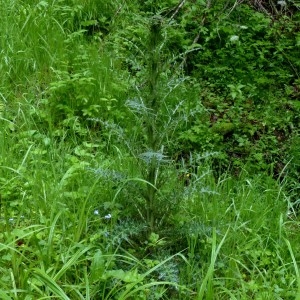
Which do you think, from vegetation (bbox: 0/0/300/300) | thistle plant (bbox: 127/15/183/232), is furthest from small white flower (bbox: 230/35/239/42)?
thistle plant (bbox: 127/15/183/232)

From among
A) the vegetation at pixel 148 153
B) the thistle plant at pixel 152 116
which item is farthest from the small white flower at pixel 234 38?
the thistle plant at pixel 152 116

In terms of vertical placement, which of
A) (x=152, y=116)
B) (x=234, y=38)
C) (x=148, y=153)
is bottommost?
(x=234, y=38)

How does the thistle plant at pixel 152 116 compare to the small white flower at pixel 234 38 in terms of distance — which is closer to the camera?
the thistle plant at pixel 152 116

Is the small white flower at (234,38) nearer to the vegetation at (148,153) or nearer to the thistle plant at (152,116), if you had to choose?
the vegetation at (148,153)

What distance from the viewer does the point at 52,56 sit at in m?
4.09

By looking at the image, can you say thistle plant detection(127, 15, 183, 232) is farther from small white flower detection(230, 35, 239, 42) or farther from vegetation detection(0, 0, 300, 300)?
small white flower detection(230, 35, 239, 42)

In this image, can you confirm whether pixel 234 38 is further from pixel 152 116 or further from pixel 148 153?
pixel 148 153

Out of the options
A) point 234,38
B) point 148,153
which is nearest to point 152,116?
point 148,153

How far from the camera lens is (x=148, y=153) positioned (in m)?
2.43

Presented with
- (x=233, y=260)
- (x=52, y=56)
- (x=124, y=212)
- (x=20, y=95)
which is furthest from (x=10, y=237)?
(x=52, y=56)

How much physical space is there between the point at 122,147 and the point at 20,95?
901 millimetres

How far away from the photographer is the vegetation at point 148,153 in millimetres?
2418

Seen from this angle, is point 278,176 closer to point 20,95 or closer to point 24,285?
point 20,95

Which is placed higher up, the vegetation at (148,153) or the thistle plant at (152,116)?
the thistle plant at (152,116)
